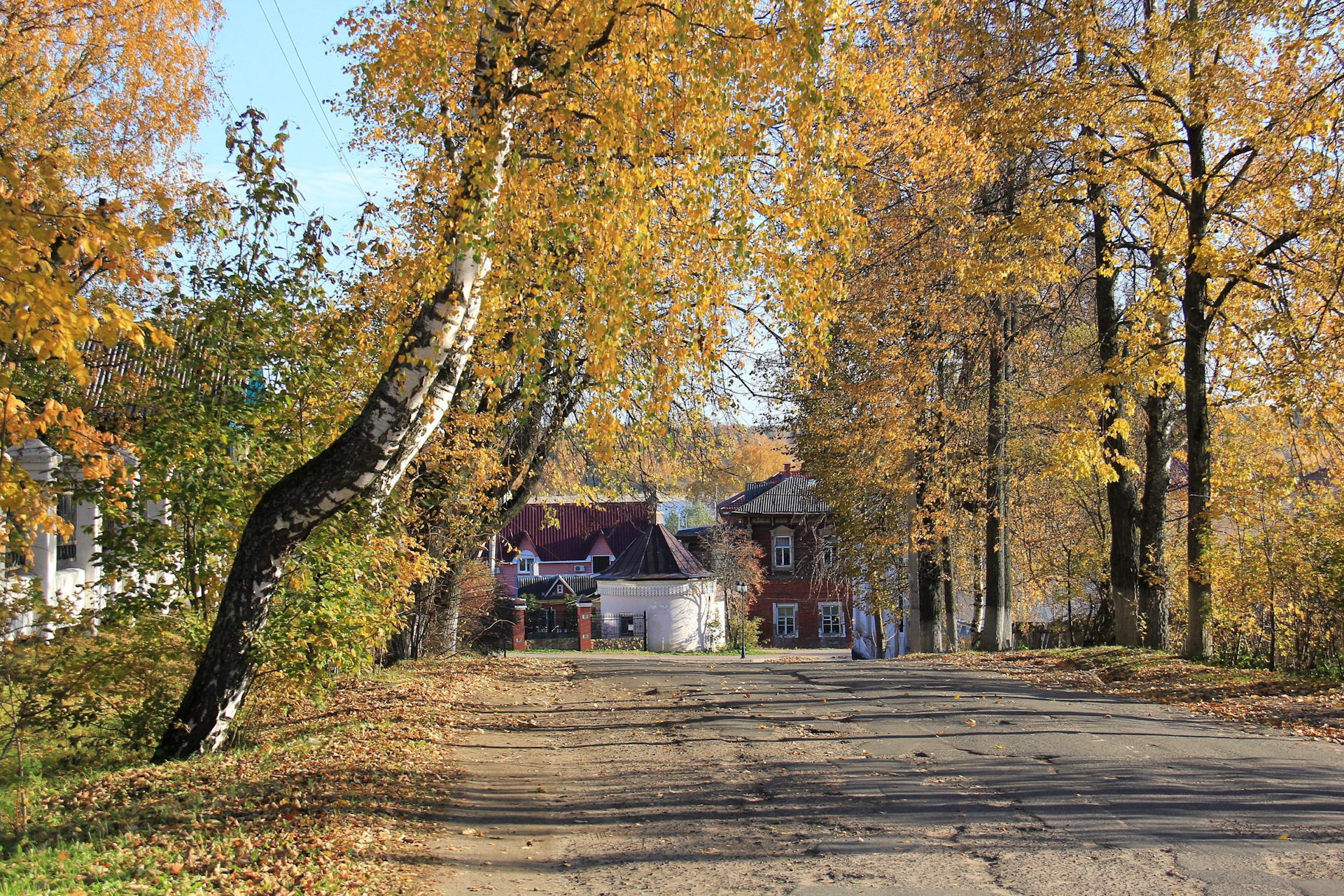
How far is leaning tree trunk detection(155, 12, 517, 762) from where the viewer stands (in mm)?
7578

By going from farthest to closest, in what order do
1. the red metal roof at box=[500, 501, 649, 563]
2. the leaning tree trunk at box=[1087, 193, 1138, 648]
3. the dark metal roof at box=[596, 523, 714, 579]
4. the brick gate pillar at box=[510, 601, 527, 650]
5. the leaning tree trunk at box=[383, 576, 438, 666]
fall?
the red metal roof at box=[500, 501, 649, 563]
the dark metal roof at box=[596, 523, 714, 579]
the brick gate pillar at box=[510, 601, 527, 650]
the leaning tree trunk at box=[383, 576, 438, 666]
the leaning tree trunk at box=[1087, 193, 1138, 648]

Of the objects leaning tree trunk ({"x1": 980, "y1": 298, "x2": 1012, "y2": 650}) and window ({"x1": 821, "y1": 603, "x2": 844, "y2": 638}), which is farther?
window ({"x1": 821, "y1": 603, "x2": 844, "y2": 638})

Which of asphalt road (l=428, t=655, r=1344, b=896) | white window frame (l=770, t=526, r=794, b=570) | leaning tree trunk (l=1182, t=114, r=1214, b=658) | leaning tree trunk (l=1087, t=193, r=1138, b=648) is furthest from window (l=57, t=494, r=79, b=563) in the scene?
white window frame (l=770, t=526, r=794, b=570)

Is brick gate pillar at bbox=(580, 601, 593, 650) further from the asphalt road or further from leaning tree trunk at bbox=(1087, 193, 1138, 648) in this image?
the asphalt road

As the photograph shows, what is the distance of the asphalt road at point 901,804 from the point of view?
5.20m

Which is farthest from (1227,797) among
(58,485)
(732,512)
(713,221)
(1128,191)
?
(732,512)

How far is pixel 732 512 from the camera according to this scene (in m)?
51.5

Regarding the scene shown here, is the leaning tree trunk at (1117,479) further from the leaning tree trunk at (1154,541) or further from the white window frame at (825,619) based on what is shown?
the white window frame at (825,619)

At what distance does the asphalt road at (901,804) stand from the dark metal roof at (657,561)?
3420 cm

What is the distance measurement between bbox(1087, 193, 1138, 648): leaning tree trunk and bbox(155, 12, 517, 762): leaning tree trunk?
35.1ft

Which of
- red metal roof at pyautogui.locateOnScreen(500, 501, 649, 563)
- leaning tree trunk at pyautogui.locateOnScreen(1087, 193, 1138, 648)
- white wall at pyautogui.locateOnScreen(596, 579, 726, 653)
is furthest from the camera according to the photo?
red metal roof at pyautogui.locateOnScreen(500, 501, 649, 563)

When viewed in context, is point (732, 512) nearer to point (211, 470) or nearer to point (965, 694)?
point (965, 694)

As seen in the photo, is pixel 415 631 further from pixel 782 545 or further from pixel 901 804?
pixel 782 545

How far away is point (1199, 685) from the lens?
36.4 ft
